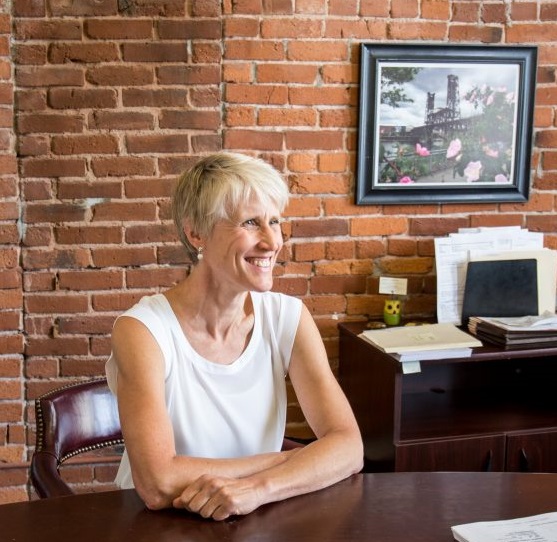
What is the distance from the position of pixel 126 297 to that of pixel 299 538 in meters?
1.66

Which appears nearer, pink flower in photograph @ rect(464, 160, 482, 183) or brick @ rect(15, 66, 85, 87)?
brick @ rect(15, 66, 85, 87)

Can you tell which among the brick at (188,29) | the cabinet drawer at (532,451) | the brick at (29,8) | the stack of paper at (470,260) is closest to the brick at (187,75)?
the brick at (188,29)

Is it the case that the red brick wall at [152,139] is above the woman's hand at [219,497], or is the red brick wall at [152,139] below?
above

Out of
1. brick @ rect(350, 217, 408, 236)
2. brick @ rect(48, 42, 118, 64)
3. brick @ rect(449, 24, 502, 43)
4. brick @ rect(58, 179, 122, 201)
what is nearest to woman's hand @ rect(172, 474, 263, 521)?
brick @ rect(58, 179, 122, 201)

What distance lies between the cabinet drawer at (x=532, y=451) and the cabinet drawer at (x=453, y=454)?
0.04 metres

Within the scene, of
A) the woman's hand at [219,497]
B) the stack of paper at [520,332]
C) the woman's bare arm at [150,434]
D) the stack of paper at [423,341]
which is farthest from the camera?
the stack of paper at [520,332]

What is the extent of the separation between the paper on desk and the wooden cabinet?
10.1 inches

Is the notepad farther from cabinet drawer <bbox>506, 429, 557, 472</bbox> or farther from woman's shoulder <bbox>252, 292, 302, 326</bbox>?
woman's shoulder <bbox>252, 292, 302, 326</bbox>

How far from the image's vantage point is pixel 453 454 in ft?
8.04

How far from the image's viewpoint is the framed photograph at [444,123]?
2.79m

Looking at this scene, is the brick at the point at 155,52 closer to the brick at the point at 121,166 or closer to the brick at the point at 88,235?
the brick at the point at 121,166

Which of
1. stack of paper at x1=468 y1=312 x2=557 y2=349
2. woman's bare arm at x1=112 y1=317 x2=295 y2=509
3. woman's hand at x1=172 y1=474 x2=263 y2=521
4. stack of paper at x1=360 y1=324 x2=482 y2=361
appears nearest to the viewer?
woman's hand at x1=172 y1=474 x2=263 y2=521

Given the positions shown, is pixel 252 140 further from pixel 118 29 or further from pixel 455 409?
pixel 455 409

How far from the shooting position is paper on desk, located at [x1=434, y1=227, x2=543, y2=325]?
278 centimetres
